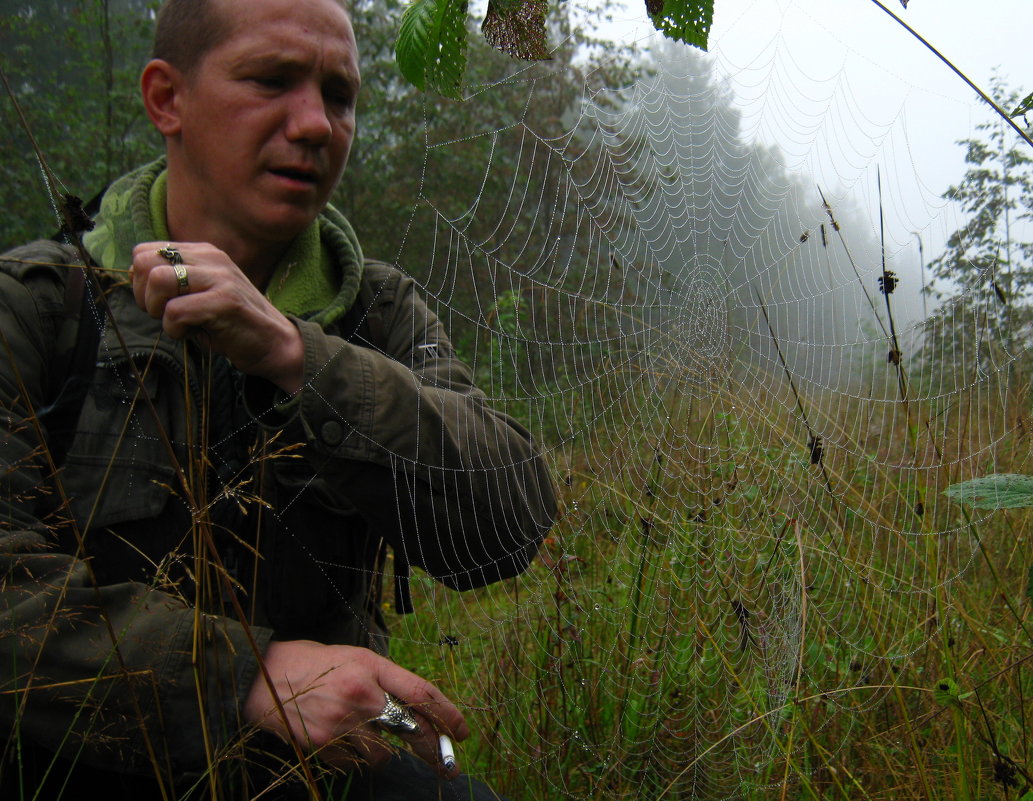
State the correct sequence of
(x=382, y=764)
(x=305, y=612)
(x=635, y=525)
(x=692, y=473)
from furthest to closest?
(x=692, y=473) → (x=635, y=525) → (x=305, y=612) → (x=382, y=764)

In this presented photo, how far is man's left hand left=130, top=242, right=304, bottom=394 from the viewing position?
3.97 feet

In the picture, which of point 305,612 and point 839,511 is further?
point 839,511

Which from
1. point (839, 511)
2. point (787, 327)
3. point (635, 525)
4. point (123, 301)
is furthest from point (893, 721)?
point (123, 301)

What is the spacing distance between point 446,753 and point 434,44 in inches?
45.4

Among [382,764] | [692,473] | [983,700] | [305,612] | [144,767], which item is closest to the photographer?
[144,767]

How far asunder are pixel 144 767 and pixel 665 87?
1.75 meters

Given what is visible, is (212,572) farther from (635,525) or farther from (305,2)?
(305,2)

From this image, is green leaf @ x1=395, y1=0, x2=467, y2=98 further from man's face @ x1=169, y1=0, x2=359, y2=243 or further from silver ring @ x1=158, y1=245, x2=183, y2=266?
man's face @ x1=169, y1=0, x2=359, y2=243

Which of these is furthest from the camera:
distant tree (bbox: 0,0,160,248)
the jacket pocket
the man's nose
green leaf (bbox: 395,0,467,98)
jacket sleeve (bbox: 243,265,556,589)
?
distant tree (bbox: 0,0,160,248)

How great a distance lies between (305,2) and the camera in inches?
71.4

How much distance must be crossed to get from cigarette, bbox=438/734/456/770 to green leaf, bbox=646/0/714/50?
3.90ft

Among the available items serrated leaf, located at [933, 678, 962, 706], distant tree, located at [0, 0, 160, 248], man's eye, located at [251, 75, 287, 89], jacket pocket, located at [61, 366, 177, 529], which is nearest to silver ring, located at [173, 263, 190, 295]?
jacket pocket, located at [61, 366, 177, 529]

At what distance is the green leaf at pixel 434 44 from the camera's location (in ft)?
2.95

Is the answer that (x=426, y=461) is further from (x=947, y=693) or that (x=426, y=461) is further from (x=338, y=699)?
(x=947, y=693)
